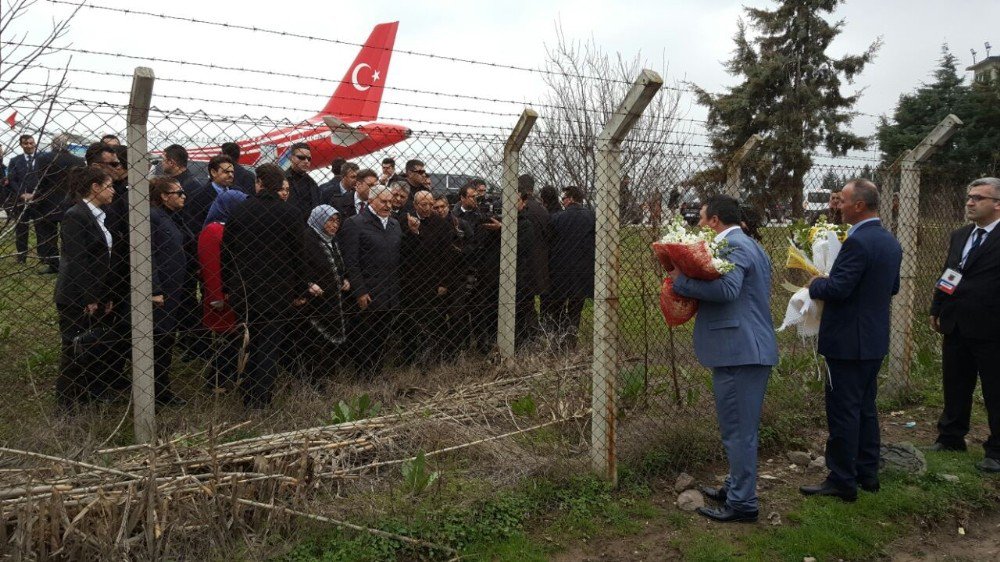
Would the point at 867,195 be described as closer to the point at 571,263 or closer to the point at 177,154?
the point at 571,263

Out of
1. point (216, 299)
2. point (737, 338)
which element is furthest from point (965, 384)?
point (216, 299)

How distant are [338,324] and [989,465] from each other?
460 centimetres

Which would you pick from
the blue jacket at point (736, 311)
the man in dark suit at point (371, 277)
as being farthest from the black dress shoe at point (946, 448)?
the man in dark suit at point (371, 277)

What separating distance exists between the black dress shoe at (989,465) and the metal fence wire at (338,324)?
44.3 inches

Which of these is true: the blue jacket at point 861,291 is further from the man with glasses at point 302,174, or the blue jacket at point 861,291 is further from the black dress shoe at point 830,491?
the man with glasses at point 302,174

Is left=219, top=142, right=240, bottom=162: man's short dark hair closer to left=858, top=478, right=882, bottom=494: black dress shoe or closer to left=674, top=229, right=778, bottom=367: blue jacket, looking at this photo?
left=674, top=229, right=778, bottom=367: blue jacket

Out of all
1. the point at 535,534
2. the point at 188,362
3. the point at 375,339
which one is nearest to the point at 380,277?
the point at 375,339

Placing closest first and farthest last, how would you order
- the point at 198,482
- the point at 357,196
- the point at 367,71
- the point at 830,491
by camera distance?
the point at 198,482, the point at 830,491, the point at 357,196, the point at 367,71

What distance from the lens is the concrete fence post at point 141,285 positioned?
14.6 ft

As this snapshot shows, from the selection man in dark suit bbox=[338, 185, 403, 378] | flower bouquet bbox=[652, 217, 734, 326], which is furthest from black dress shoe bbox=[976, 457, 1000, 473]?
man in dark suit bbox=[338, 185, 403, 378]

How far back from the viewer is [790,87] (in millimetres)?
29078

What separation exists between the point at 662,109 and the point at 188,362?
452 inches

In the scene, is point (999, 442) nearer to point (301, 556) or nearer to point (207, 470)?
point (301, 556)

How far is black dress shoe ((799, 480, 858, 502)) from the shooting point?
459cm
